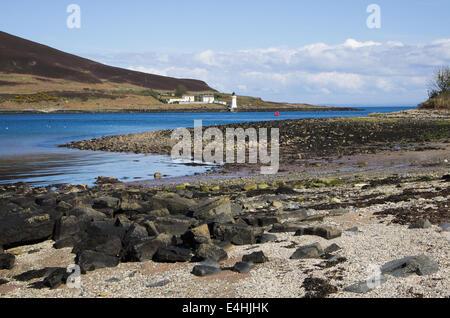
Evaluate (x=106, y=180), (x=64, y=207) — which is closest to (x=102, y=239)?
(x=64, y=207)

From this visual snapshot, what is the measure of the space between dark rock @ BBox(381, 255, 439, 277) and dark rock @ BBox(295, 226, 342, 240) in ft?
6.31

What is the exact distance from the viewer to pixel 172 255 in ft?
26.6

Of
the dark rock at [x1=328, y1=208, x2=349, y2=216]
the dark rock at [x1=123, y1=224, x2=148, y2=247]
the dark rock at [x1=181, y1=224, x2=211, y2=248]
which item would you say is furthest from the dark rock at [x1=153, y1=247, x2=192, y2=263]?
the dark rock at [x1=328, y1=208, x2=349, y2=216]

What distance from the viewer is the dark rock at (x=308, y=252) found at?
7704 mm

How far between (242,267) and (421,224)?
12.4 ft

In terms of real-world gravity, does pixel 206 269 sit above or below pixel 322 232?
below

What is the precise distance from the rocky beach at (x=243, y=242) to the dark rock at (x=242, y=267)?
18 millimetres

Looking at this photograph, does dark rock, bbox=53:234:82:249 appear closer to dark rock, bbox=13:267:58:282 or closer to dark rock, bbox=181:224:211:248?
dark rock, bbox=13:267:58:282

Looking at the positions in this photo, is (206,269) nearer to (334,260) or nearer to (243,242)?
(243,242)

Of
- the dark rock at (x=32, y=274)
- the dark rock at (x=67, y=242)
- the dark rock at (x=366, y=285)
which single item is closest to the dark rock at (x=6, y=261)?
the dark rock at (x=32, y=274)

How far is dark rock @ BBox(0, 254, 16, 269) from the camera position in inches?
336

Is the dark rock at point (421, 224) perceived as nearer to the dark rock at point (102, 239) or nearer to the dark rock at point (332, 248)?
the dark rock at point (332, 248)
